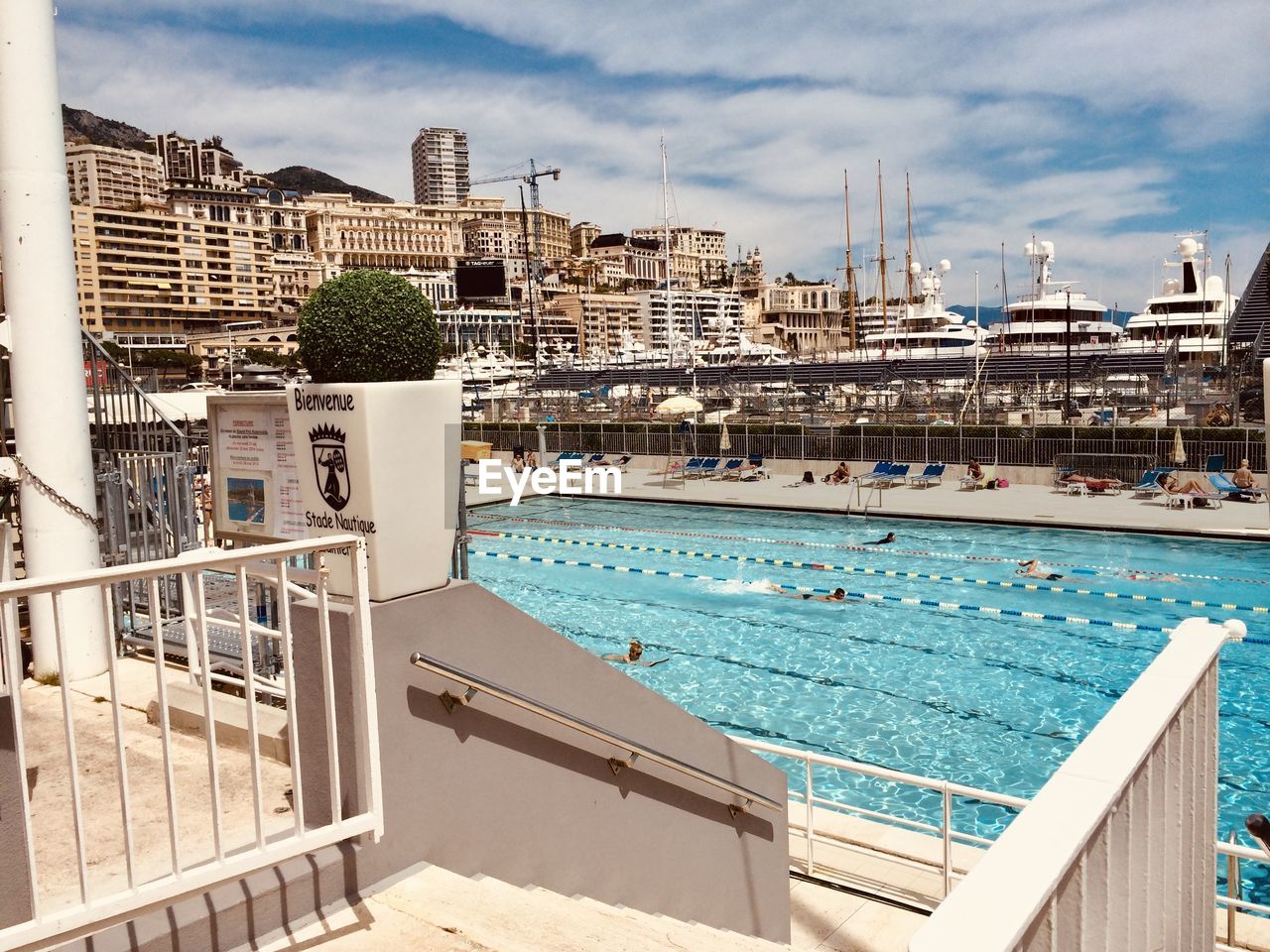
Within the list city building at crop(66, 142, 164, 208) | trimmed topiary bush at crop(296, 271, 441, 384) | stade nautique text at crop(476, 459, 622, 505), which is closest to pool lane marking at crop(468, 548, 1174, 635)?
stade nautique text at crop(476, 459, 622, 505)

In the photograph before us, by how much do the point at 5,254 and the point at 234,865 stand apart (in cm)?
426

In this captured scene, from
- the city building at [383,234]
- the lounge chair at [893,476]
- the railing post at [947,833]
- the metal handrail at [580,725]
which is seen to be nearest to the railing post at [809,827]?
the metal handrail at [580,725]

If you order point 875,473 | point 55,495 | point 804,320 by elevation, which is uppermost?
point 804,320

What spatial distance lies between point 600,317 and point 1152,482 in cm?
16419

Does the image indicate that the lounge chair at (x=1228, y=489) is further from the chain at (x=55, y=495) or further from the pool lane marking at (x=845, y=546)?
the chain at (x=55, y=495)

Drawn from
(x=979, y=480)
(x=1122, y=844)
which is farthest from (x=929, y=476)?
(x=1122, y=844)

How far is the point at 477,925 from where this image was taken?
3018mm

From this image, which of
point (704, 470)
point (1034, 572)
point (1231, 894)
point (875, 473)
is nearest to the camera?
point (1231, 894)

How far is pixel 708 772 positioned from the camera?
516 cm

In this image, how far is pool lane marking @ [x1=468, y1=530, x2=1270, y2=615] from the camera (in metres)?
15.0

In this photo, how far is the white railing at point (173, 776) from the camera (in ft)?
7.96

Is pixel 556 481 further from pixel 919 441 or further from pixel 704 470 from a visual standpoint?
pixel 919 441

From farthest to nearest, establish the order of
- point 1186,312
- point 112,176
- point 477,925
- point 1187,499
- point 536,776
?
point 112,176 < point 1186,312 < point 1187,499 < point 536,776 < point 477,925

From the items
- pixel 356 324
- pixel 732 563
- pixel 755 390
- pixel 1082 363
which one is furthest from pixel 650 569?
pixel 1082 363
